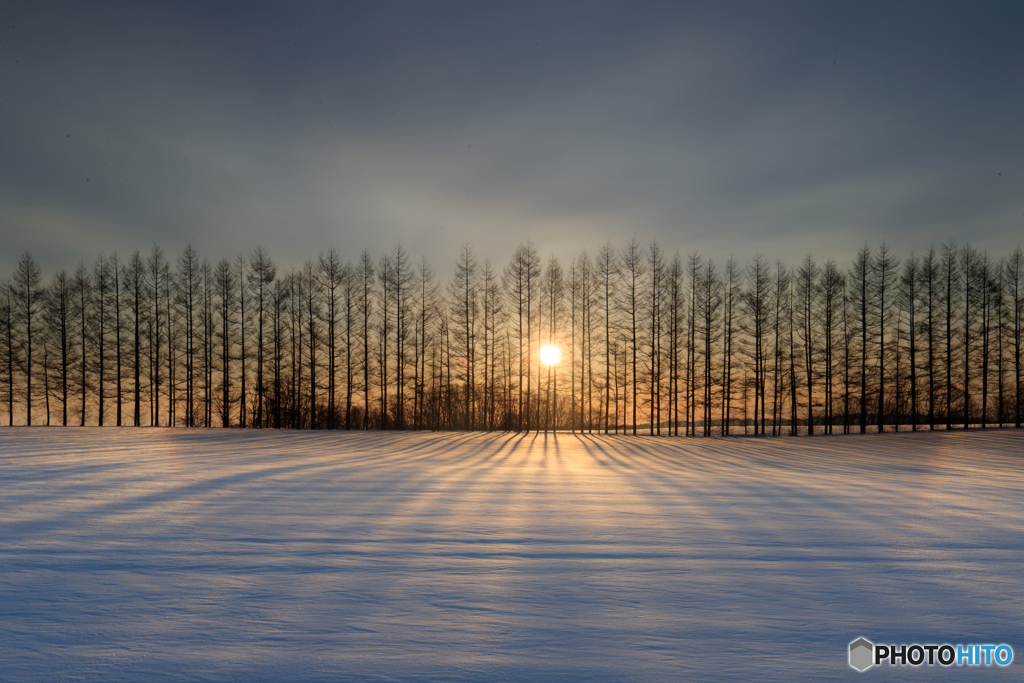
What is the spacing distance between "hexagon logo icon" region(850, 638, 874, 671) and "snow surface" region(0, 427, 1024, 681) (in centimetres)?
5

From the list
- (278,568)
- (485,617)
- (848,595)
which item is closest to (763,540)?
(848,595)

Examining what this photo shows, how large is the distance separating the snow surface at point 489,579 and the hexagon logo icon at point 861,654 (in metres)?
0.05

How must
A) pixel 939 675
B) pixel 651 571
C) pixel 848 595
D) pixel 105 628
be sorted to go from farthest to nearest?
pixel 651 571, pixel 848 595, pixel 105 628, pixel 939 675

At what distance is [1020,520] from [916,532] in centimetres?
166

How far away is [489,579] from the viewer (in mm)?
3400

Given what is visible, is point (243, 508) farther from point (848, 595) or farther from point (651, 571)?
point (848, 595)

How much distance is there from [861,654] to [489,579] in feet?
7.13

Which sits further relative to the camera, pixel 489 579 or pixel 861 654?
pixel 489 579

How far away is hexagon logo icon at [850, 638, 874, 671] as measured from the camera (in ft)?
7.91

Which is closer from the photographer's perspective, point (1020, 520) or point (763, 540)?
point (763, 540)

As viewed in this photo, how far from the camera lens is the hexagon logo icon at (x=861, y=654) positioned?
2.41 m

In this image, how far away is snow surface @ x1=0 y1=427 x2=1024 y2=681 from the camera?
2395 mm

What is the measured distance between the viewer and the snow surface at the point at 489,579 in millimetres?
2395

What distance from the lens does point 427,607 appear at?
9.74 ft
